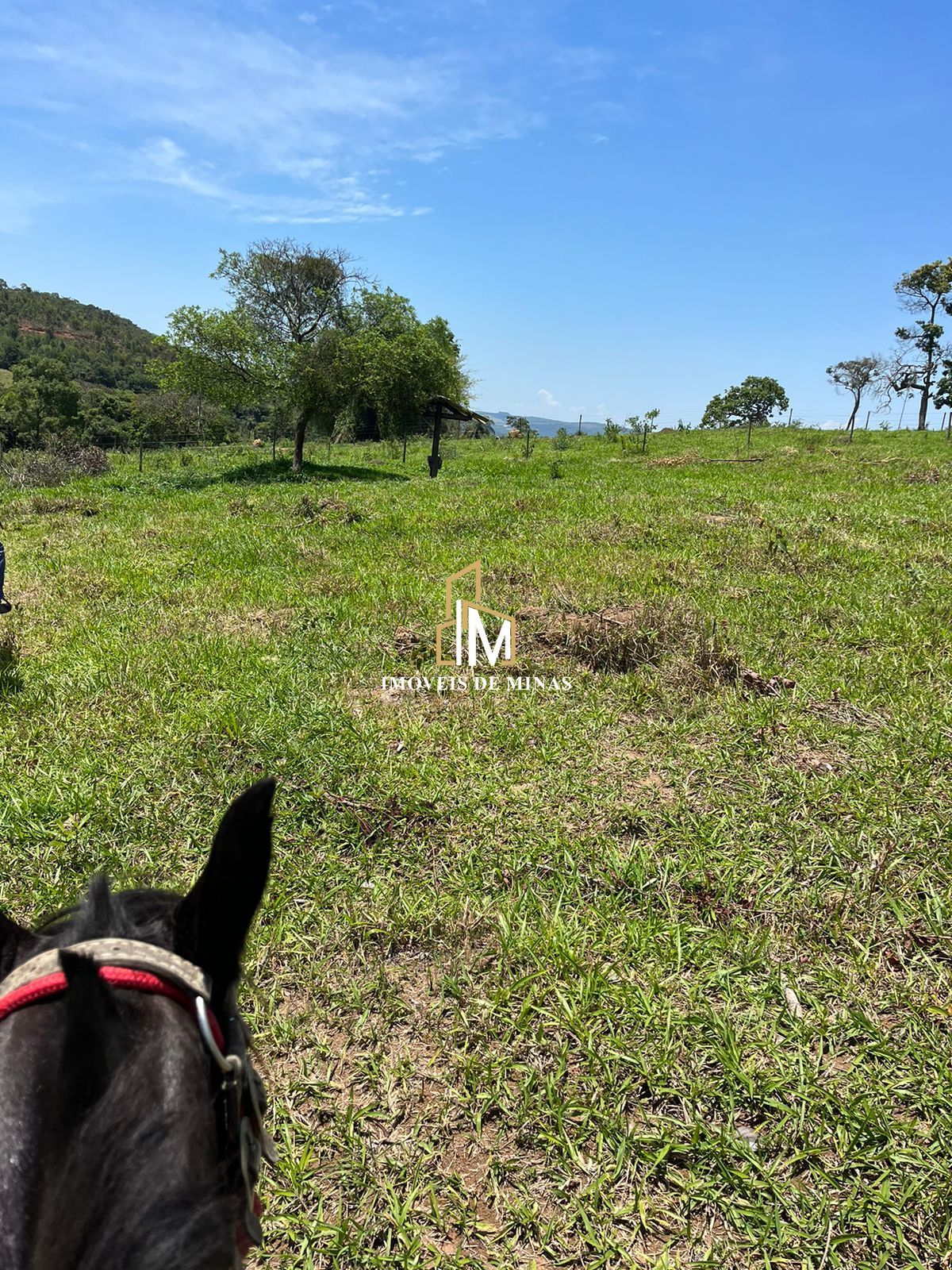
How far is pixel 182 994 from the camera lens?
3.09ft

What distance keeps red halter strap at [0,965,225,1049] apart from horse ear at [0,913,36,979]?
0.19 metres

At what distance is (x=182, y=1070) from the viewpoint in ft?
2.85

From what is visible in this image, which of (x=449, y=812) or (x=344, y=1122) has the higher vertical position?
(x=449, y=812)

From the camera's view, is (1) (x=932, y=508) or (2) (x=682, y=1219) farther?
(1) (x=932, y=508)

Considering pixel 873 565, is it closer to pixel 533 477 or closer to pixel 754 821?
pixel 754 821

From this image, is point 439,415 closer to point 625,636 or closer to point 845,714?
point 625,636

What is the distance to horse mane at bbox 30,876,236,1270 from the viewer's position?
687 mm

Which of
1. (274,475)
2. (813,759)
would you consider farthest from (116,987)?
(274,475)

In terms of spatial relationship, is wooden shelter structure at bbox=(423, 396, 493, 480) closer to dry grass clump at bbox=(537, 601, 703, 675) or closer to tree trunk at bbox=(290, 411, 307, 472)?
tree trunk at bbox=(290, 411, 307, 472)

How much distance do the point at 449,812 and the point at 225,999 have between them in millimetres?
2590

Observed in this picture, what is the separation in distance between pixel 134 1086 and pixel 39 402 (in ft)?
224

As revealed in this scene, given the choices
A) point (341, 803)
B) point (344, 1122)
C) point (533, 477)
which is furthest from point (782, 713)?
point (533, 477)

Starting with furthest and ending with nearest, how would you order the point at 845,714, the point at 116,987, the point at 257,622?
the point at 257,622 → the point at 845,714 → the point at 116,987

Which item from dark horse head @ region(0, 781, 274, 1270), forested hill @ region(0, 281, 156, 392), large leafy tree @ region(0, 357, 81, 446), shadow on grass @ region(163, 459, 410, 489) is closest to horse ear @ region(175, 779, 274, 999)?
dark horse head @ region(0, 781, 274, 1270)
